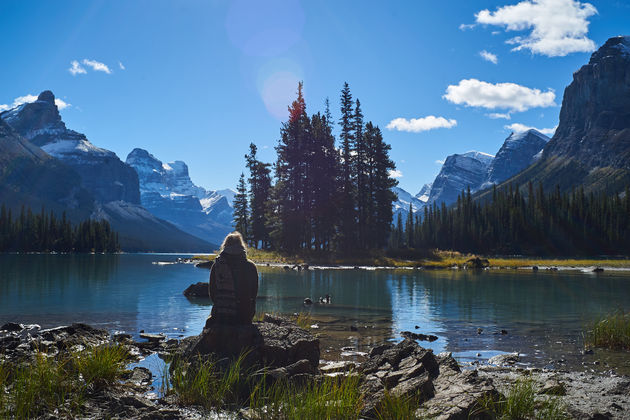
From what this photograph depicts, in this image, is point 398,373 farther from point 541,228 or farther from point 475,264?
point 541,228

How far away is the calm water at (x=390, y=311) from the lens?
48.8 ft

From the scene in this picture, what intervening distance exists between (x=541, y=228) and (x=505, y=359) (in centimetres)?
11553

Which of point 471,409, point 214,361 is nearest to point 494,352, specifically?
point 471,409

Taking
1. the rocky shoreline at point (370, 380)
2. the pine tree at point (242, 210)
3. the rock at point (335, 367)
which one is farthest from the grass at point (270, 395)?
the pine tree at point (242, 210)

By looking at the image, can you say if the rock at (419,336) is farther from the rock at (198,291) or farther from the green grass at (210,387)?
the rock at (198,291)

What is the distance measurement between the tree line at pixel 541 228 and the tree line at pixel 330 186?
4070 cm

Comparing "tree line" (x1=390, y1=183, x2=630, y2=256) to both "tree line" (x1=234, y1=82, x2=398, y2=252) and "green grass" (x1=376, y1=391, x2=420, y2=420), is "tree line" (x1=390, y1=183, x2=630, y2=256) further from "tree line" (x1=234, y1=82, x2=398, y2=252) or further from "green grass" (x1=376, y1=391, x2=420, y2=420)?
"green grass" (x1=376, y1=391, x2=420, y2=420)

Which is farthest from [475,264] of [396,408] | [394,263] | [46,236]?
[46,236]

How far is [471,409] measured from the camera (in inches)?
262

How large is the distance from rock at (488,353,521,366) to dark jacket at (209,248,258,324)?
7290 millimetres

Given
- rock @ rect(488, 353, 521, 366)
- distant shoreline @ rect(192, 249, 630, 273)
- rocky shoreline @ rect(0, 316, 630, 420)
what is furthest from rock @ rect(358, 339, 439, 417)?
distant shoreline @ rect(192, 249, 630, 273)

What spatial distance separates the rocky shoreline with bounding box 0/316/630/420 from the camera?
7.03m

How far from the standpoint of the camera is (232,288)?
10469 mm

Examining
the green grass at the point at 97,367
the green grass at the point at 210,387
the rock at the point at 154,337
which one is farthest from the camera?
the rock at the point at 154,337
